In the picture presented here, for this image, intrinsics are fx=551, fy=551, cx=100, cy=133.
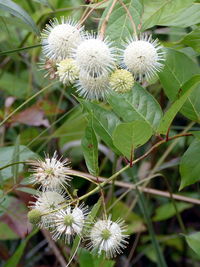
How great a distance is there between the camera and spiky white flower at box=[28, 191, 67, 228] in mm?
904

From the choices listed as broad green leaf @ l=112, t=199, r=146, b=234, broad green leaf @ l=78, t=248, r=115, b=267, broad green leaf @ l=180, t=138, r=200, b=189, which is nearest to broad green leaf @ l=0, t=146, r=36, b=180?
broad green leaf @ l=78, t=248, r=115, b=267

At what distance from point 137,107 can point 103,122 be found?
0.07 meters

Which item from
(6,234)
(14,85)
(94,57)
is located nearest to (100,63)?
(94,57)

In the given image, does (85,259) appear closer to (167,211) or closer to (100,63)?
(100,63)

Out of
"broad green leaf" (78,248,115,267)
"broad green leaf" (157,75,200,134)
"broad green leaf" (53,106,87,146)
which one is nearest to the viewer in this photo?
"broad green leaf" (157,75,200,134)

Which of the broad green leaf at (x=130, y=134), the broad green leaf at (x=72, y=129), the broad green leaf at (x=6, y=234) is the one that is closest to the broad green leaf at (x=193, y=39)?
the broad green leaf at (x=130, y=134)

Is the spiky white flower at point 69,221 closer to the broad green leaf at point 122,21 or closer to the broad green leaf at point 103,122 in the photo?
the broad green leaf at point 103,122

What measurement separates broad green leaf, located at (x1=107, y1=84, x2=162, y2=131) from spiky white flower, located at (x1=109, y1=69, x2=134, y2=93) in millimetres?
112

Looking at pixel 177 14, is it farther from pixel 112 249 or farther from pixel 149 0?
pixel 112 249

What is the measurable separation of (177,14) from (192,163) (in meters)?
0.29

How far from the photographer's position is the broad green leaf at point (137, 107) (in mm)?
1007

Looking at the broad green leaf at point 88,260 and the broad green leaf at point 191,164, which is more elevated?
the broad green leaf at point 191,164

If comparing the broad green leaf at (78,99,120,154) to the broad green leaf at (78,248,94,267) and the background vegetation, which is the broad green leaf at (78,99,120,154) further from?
the broad green leaf at (78,248,94,267)

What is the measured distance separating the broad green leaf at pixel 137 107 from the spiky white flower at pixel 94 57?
10cm
